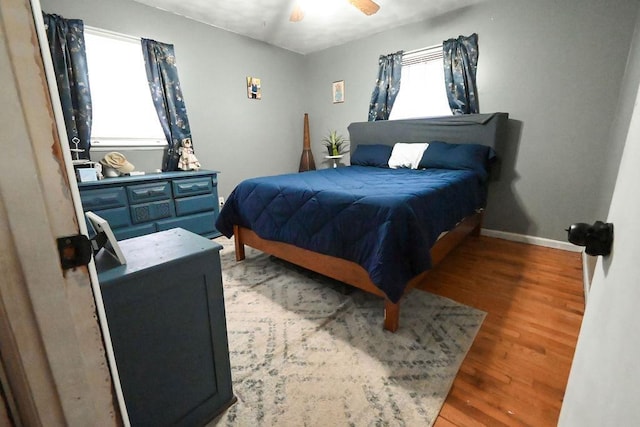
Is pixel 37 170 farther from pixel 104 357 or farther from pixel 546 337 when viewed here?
pixel 546 337

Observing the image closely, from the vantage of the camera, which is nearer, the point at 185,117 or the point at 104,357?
the point at 104,357

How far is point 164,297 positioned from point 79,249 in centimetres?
45

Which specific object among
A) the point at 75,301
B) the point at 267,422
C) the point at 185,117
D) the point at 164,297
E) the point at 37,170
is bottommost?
the point at 267,422

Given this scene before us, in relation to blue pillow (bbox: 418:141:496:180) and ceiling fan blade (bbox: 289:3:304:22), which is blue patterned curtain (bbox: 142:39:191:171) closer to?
ceiling fan blade (bbox: 289:3:304:22)

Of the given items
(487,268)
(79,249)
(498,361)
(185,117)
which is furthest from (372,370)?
(185,117)

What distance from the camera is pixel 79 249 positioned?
1.61ft

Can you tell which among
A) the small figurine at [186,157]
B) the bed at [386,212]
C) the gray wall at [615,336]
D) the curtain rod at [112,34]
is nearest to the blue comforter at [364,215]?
the bed at [386,212]

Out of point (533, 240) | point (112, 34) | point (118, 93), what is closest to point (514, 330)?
point (533, 240)

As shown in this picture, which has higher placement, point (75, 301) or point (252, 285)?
point (75, 301)

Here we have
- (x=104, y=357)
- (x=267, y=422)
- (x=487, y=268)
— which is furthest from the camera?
(x=487, y=268)

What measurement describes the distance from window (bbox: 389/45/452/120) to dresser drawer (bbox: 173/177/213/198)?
8.08 feet

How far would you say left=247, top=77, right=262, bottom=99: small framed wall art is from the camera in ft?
12.6

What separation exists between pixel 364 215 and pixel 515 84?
2402 mm

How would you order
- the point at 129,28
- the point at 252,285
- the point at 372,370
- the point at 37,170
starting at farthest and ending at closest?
the point at 129,28 → the point at 252,285 → the point at 372,370 → the point at 37,170
